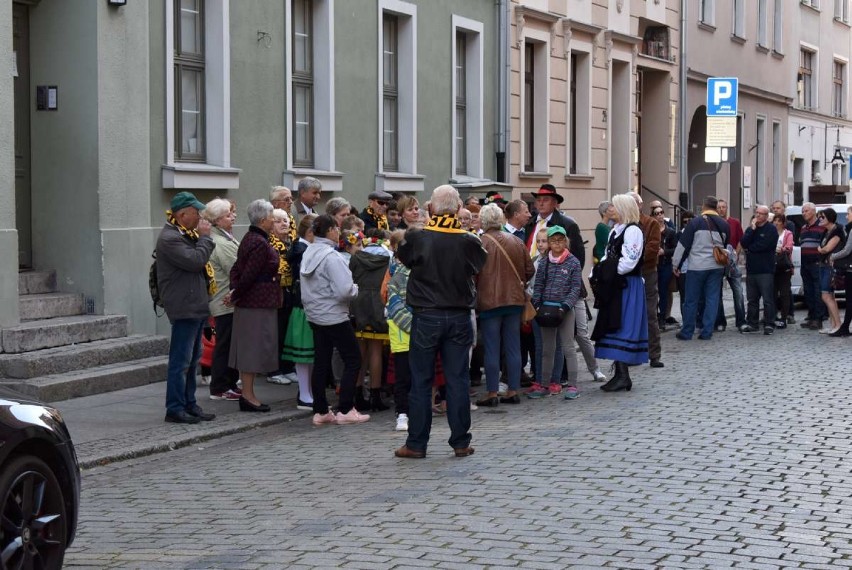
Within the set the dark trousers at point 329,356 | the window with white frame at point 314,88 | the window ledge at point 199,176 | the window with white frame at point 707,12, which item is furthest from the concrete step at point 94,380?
the window with white frame at point 707,12

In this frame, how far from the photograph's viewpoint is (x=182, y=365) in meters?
11.1

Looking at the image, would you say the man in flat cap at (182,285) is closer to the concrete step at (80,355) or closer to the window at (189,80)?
the concrete step at (80,355)

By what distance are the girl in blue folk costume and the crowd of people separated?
13mm

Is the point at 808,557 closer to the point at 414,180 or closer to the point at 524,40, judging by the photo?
the point at 414,180

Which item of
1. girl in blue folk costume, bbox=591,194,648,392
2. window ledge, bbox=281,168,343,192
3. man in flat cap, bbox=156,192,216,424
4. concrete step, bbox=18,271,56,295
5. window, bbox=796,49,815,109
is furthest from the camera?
window, bbox=796,49,815,109

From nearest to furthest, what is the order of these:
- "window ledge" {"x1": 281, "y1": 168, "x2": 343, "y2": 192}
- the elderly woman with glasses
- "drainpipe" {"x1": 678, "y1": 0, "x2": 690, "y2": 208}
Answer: the elderly woman with glasses, "window ledge" {"x1": 281, "y1": 168, "x2": 343, "y2": 192}, "drainpipe" {"x1": 678, "y1": 0, "x2": 690, "y2": 208}

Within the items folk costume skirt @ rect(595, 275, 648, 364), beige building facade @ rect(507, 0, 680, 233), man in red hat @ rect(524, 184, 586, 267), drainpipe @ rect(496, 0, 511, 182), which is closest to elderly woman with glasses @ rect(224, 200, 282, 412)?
man in red hat @ rect(524, 184, 586, 267)

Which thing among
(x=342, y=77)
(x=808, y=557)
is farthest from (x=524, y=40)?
(x=808, y=557)

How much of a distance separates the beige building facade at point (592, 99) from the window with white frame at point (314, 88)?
19.4ft

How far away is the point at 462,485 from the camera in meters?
8.67

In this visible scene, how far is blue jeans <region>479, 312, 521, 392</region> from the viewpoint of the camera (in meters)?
12.5

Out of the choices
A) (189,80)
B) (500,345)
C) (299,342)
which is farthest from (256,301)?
(189,80)

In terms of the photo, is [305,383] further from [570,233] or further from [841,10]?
[841,10]

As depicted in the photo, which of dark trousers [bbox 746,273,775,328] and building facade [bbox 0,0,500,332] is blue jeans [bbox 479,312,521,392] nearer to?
building facade [bbox 0,0,500,332]
